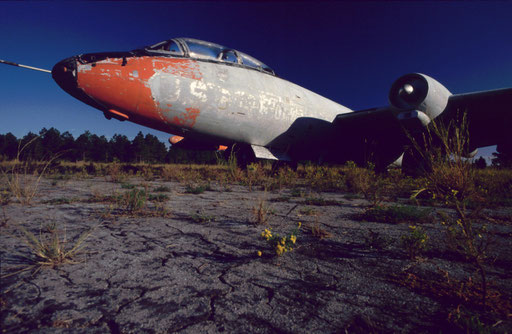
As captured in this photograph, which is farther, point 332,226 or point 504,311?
point 332,226

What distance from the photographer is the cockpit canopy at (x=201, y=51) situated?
5.11 m

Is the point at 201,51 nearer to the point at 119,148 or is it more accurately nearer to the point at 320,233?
the point at 320,233

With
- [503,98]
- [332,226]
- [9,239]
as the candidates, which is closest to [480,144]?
[503,98]

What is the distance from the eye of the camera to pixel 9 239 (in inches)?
61.1

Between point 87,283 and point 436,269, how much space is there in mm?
1837

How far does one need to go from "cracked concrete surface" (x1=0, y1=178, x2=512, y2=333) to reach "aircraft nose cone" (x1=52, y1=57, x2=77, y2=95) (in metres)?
2.96

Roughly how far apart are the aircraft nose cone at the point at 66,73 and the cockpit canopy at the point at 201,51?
161 cm

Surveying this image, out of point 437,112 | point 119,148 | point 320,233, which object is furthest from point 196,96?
point 119,148

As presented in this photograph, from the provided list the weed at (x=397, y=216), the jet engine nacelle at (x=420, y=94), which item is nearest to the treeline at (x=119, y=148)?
the jet engine nacelle at (x=420, y=94)

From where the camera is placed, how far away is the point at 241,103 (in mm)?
5430

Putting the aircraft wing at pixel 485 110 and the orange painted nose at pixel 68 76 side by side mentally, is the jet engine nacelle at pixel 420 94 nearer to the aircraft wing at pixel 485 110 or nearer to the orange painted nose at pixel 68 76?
the aircraft wing at pixel 485 110

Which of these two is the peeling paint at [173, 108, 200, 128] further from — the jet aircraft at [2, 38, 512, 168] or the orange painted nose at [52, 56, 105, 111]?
the orange painted nose at [52, 56, 105, 111]

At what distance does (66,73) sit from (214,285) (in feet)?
15.3

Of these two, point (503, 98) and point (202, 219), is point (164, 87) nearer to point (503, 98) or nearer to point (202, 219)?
point (202, 219)
